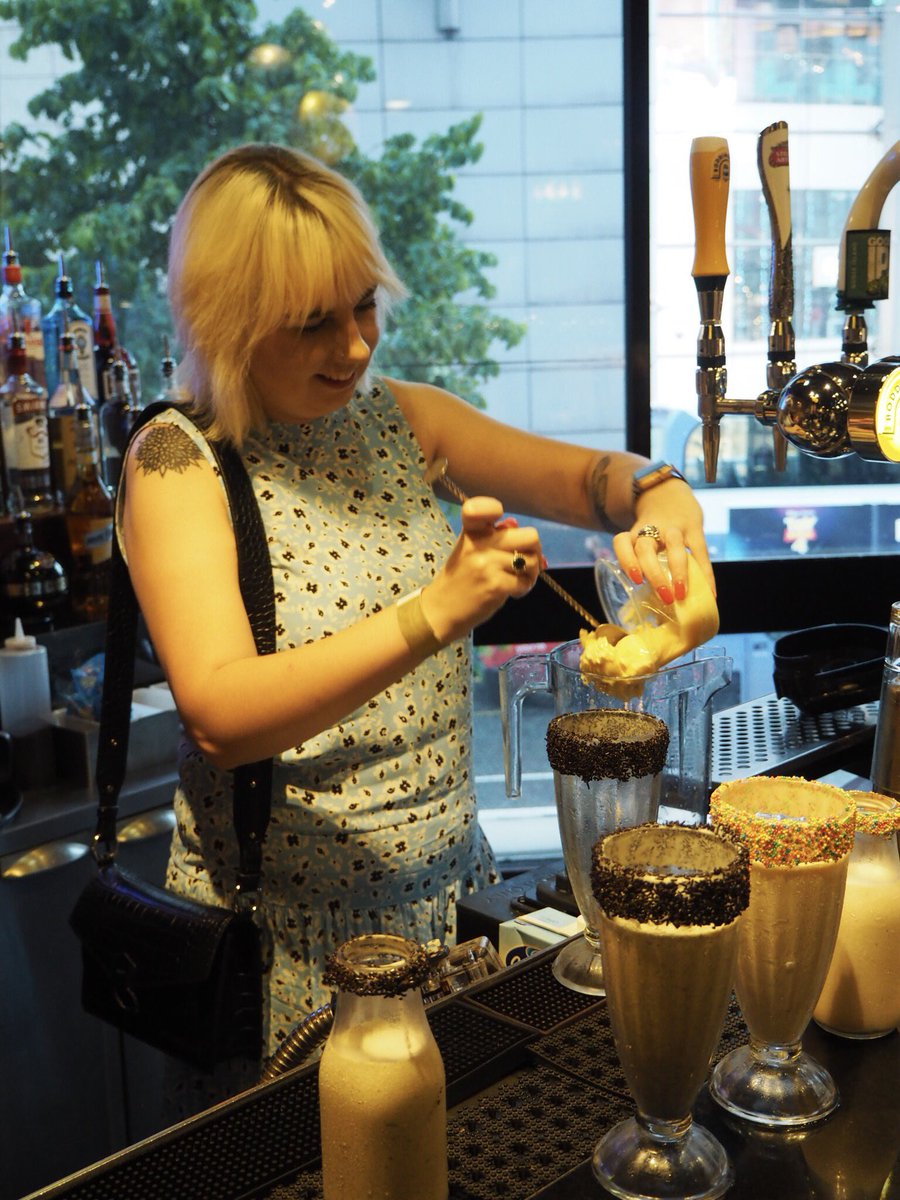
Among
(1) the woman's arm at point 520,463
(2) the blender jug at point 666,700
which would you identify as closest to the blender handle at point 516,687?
(2) the blender jug at point 666,700

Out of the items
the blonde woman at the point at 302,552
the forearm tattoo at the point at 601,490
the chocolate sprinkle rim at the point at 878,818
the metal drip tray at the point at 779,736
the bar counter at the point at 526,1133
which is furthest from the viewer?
the forearm tattoo at the point at 601,490

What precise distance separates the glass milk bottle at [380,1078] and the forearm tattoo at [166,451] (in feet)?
2.82

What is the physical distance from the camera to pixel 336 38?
119 inches

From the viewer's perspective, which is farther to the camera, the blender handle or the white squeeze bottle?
the white squeeze bottle

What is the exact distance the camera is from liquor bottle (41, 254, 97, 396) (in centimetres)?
269

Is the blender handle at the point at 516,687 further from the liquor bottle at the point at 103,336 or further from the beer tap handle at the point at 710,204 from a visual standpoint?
the liquor bottle at the point at 103,336

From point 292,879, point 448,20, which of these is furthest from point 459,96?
point 292,879

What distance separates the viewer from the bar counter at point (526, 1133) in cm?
80

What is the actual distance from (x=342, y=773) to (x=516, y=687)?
0.38m

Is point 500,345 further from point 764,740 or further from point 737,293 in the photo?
point 764,740

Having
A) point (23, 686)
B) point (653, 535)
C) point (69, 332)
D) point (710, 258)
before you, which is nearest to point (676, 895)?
point (653, 535)

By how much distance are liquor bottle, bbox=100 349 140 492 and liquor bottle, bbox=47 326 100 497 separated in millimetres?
50

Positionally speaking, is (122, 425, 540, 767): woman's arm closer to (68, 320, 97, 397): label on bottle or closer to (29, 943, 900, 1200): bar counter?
(29, 943, 900, 1200): bar counter

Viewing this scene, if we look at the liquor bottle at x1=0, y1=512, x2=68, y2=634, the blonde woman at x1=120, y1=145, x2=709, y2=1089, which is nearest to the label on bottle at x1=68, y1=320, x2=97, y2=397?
the liquor bottle at x1=0, y1=512, x2=68, y2=634
